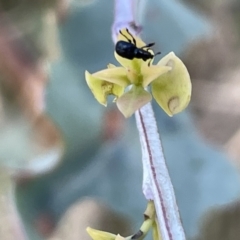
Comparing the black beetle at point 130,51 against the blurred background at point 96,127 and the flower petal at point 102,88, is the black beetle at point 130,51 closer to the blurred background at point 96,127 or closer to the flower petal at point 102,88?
the flower petal at point 102,88

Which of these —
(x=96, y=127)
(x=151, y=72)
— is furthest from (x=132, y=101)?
(x=96, y=127)

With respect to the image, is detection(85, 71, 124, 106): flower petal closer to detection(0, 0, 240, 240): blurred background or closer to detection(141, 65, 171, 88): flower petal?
detection(141, 65, 171, 88): flower petal

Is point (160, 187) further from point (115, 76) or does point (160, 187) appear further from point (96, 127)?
point (96, 127)

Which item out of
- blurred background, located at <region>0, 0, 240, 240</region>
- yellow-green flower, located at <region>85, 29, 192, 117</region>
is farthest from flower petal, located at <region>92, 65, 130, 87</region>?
blurred background, located at <region>0, 0, 240, 240</region>

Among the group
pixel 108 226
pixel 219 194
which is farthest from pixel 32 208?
pixel 219 194

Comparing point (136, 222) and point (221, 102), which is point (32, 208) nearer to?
point (136, 222)

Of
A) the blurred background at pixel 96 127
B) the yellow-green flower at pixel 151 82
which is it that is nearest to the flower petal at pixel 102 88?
the yellow-green flower at pixel 151 82
